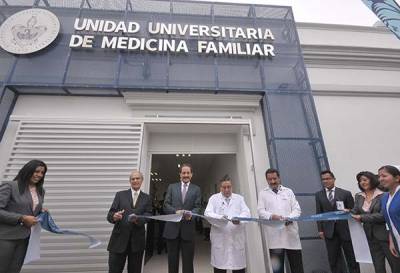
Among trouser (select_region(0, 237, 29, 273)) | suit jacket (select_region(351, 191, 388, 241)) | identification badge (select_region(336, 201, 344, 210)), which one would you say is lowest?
trouser (select_region(0, 237, 29, 273))

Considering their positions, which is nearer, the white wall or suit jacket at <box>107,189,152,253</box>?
suit jacket at <box>107,189,152,253</box>

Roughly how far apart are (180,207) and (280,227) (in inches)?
52.5

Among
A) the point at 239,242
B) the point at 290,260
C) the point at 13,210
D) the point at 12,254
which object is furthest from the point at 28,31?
the point at 290,260

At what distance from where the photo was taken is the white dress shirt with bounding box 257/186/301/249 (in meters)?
3.12

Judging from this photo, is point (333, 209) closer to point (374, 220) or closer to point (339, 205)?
point (339, 205)

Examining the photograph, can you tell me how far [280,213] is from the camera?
126 inches

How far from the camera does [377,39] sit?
6.09 metres

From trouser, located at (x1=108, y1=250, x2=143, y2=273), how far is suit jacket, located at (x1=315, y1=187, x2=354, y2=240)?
255cm

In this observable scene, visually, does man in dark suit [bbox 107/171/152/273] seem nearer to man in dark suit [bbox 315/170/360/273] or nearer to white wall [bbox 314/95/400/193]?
man in dark suit [bbox 315/170/360/273]

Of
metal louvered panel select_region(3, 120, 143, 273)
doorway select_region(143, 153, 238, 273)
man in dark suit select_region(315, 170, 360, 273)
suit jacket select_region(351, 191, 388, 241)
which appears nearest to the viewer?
suit jacket select_region(351, 191, 388, 241)

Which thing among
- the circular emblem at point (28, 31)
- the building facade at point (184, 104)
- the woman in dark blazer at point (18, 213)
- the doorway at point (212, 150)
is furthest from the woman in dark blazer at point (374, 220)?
the circular emblem at point (28, 31)

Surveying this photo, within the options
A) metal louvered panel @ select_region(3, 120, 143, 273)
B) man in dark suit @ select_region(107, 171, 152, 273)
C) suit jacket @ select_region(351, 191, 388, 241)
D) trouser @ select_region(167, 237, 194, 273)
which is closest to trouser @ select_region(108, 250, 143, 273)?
man in dark suit @ select_region(107, 171, 152, 273)

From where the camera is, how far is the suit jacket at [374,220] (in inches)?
104

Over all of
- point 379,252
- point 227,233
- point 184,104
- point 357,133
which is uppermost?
point 184,104
